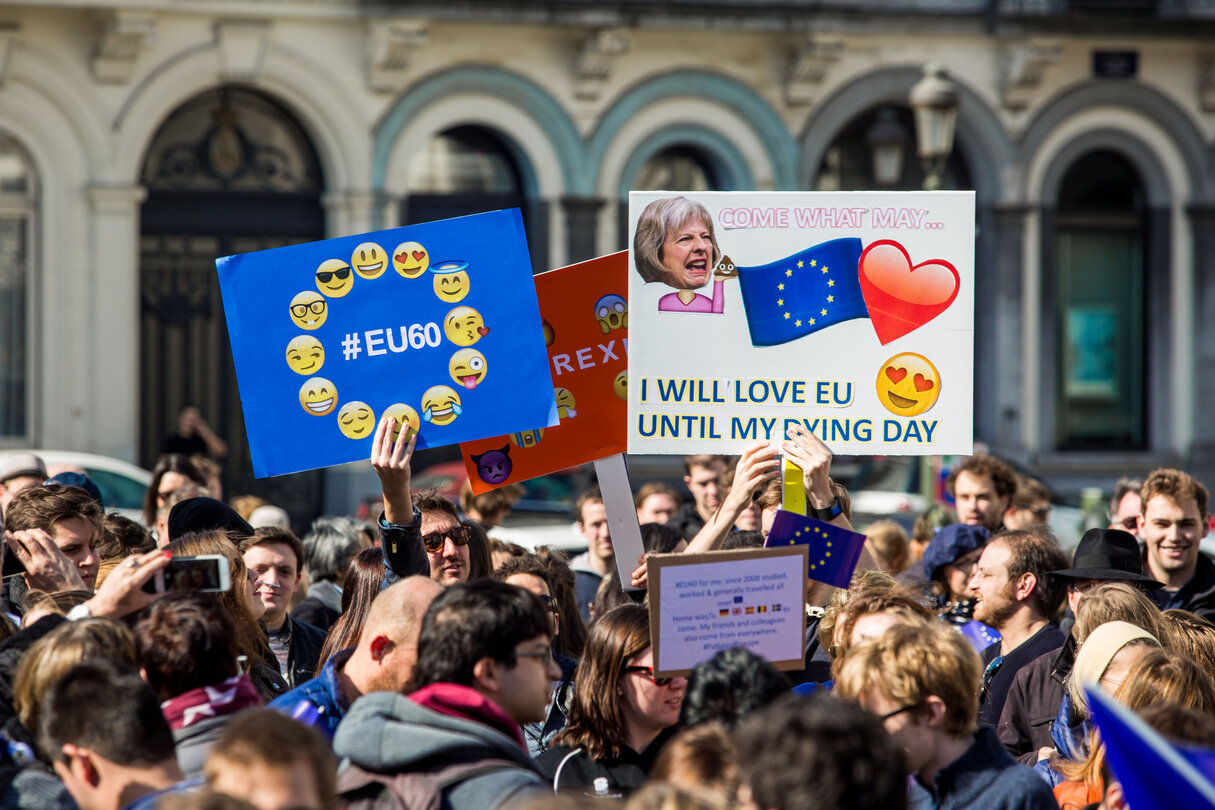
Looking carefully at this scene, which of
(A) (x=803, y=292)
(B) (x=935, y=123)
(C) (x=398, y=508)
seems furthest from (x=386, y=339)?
(B) (x=935, y=123)

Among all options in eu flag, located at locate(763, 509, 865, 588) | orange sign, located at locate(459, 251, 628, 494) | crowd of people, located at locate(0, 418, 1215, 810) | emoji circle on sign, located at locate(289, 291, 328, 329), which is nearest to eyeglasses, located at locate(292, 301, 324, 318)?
emoji circle on sign, located at locate(289, 291, 328, 329)

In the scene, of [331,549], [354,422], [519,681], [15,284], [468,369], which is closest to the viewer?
[519,681]

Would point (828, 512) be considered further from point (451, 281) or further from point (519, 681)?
point (519, 681)

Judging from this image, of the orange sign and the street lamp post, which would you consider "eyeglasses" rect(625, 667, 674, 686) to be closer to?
the orange sign

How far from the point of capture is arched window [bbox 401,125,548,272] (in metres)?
17.0

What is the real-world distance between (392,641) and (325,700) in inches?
9.8

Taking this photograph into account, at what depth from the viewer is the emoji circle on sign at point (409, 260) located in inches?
207

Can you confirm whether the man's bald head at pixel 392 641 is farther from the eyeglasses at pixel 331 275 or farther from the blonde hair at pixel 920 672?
the eyeglasses at pixel 331 275

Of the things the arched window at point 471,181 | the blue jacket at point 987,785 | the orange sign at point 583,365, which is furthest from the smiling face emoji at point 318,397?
the arched window at point 471,181

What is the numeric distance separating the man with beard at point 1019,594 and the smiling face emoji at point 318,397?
2564 millimetres

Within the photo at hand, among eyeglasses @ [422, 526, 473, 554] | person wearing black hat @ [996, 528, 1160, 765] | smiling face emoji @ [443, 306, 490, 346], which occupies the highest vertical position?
smiling face emoji @ [443, 306, 490, 346]

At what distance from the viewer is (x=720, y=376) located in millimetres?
5344

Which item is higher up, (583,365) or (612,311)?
(612,311)

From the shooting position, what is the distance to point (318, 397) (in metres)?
5.11
